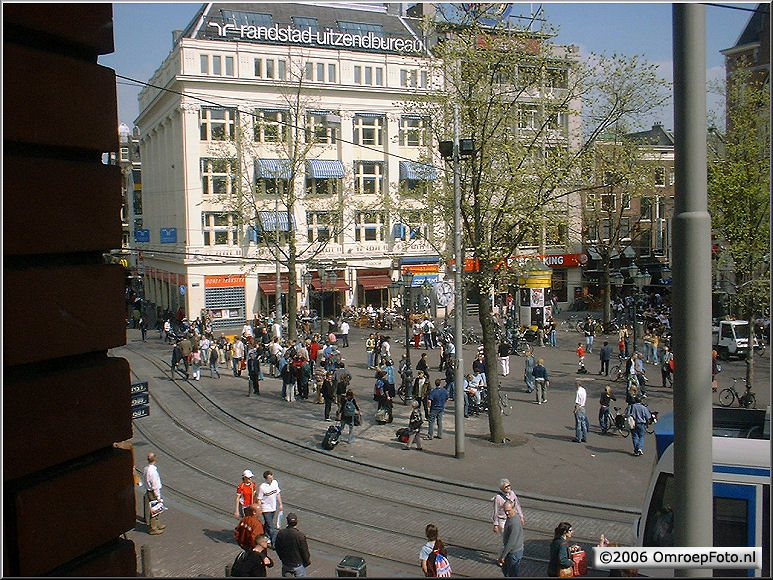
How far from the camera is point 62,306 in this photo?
117 inches

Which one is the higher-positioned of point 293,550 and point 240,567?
point 240,567

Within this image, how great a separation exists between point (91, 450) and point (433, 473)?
14.0 metres

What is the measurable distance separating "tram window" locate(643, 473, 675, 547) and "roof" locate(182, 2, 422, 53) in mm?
41121

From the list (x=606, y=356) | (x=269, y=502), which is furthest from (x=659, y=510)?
(x=606, y=356)

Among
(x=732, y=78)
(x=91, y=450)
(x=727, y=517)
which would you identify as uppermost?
(x=732, y=78)

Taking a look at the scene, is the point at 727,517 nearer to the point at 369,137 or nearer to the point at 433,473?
the point at 433,473

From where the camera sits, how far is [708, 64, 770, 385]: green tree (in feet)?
65.6

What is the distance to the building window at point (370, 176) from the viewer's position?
2013 inches

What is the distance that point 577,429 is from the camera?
18797mm

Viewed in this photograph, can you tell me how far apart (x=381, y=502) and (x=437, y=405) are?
16.7 ft

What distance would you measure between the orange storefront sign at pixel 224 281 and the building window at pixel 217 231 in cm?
217

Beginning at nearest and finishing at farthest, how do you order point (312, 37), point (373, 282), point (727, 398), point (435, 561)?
point (435, 561) < point (727, 398) < point (312, 37) < point (373, 282)

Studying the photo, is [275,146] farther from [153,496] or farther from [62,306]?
[62,306]

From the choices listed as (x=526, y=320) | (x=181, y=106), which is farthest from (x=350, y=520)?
(x=181, y=106)
